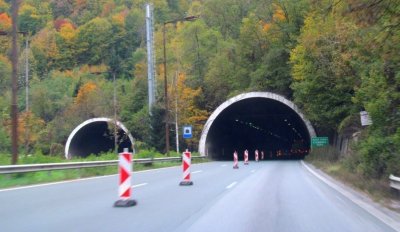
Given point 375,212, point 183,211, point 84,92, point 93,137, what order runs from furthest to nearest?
point 84,92 → point 93,137 → point 375,212 → point 183,211

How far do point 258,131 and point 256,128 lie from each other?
2931mm

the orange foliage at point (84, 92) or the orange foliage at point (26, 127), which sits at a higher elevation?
the orange foliage at point (84, 92)

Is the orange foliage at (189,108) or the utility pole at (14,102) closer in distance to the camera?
the utility pole at (14,102)

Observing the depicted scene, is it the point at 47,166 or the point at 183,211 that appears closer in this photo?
the point at 183,211

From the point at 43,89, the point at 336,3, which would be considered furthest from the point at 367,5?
the point at 43,89

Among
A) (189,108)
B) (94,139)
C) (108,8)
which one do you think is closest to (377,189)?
(189,108)

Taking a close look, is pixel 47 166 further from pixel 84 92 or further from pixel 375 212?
pixel 84 92

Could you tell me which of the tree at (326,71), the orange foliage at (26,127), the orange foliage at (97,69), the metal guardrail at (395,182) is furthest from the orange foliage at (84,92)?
the metal guardrail at (395,182)

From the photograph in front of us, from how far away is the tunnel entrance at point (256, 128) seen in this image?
5322 cm

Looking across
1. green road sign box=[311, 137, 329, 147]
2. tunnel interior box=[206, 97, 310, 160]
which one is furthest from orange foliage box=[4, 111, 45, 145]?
green road sign box=[311, 137, 329, 147]

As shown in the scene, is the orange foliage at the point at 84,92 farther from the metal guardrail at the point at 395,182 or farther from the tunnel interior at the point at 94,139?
the metal guardrail at the point at 395,182

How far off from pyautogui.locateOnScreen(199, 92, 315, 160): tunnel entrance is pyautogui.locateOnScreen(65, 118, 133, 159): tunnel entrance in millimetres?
10034

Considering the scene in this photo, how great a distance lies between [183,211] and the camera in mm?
11031

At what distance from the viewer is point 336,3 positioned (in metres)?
12.2
